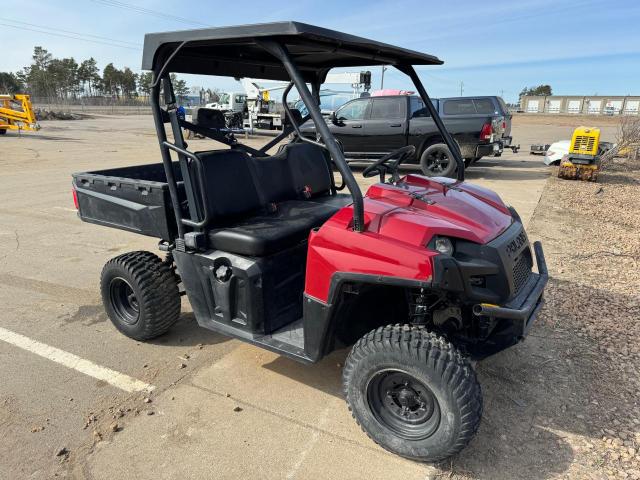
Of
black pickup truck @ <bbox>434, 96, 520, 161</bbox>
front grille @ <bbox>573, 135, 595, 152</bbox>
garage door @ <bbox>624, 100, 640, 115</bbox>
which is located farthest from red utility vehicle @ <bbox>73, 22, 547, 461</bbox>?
garage door @ <bbox>624, 100, 640, 115</bbox>

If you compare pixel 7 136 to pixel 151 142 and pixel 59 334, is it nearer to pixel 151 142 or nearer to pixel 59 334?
pixel 151 142

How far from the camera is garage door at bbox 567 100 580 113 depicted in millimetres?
65750

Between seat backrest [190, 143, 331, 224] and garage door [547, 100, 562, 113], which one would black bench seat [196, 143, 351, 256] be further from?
garage door [547, 100, 562, 113]

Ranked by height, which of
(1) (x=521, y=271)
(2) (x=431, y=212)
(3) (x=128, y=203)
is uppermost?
(2) (x=431, y=212)

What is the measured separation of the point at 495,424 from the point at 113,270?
2690 millimetres

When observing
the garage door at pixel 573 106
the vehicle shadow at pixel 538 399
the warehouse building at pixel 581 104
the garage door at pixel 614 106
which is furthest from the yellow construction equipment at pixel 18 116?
the garage door at pixel 573 106

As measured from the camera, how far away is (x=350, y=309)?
8.41 feet

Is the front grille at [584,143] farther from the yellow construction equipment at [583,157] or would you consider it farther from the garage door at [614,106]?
the garage door at [614,106]

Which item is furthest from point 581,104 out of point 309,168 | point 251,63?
point 251,63

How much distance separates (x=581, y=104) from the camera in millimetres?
65438

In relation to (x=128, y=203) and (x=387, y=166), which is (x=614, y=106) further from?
(x=128, y=203)

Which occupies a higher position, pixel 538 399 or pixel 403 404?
pixel 403 404

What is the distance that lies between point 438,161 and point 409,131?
3.21 ft

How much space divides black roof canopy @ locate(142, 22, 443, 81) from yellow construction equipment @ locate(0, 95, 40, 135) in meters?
20.6
